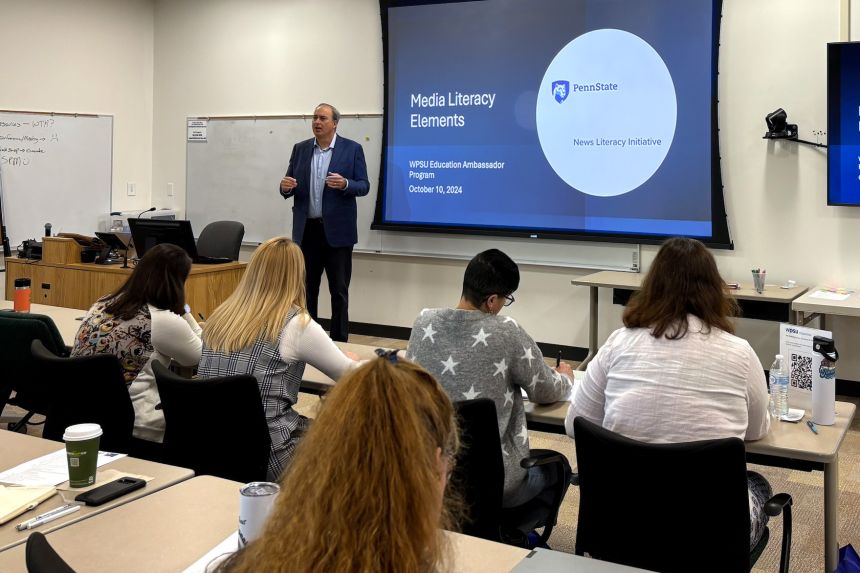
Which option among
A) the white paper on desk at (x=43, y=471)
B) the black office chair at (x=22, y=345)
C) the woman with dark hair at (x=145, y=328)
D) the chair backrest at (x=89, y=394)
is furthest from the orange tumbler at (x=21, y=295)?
the white paper on desk at (x=43, y=471)

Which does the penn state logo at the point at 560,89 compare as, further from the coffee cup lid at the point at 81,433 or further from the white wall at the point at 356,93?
the coffee cup lid at the point at 81,433

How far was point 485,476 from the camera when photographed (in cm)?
225

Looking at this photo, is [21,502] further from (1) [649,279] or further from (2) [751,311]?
(2) [751,311]

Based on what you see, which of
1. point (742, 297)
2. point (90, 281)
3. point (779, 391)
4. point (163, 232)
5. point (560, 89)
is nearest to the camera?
point (779, 391)

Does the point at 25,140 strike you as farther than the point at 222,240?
Yes

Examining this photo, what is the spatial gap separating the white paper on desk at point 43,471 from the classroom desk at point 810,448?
1334mm

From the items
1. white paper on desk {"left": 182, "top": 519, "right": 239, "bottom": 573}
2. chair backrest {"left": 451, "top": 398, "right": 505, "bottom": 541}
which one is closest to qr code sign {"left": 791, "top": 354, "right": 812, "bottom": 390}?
chair backrest {"left": 451, "top": 398, "right": 505, "bottom": 541}

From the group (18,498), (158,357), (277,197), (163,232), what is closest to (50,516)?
(18,498)

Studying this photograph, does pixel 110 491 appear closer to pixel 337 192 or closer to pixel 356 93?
pixel 337 192

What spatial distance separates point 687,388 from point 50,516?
1559mm

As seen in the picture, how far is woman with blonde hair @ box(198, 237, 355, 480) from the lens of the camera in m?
2.60

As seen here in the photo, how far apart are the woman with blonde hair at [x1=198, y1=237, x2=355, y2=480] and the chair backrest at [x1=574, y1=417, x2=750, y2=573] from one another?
39.3 inches

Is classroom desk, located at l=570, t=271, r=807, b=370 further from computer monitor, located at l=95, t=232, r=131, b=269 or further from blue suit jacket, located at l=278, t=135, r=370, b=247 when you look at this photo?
computer monitor, located at l=95, t=232, r=131, b=269

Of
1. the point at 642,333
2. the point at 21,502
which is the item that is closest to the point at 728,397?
the point at 642,333
